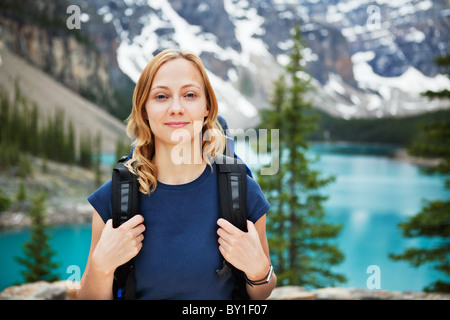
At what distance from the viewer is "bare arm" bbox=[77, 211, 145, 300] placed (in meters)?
1.23

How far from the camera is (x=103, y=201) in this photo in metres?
1.34

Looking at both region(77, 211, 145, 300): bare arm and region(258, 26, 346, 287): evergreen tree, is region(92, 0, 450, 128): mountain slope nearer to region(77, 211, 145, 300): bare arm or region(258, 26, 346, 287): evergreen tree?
region(258, 26, 346, 287): evergreen tree

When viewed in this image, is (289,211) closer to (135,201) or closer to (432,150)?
(432,150)

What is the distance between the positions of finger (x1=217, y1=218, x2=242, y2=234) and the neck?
0.23 meters

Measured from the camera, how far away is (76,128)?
64.3m

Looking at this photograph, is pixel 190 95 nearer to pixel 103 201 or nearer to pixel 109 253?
pixel 103 201

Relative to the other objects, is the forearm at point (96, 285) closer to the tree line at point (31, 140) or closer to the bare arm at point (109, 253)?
the bare arm at point (109, 253)

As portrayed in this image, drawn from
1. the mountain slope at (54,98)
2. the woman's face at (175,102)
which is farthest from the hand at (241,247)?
the mountain slope at (54,98)

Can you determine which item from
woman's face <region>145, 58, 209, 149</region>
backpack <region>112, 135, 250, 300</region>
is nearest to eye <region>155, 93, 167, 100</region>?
woman's face <region>145, 58, 209, 149</region>

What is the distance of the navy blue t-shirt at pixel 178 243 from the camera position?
51.1 inches

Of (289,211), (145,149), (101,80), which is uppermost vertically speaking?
(101,80)

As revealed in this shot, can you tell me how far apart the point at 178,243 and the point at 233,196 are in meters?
0.28

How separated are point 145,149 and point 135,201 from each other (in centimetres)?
27
